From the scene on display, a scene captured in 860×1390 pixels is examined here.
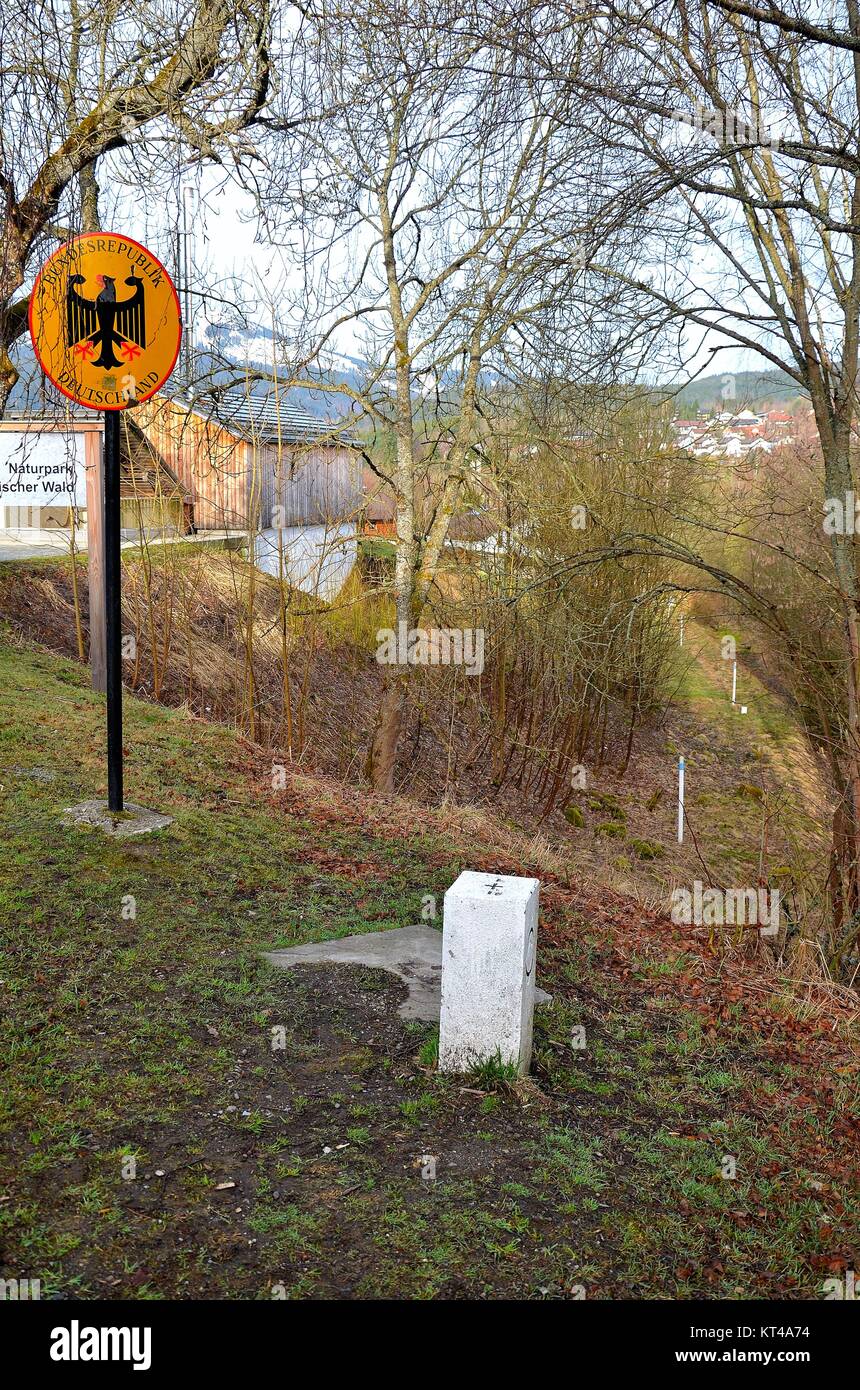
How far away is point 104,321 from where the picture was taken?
6.77 m

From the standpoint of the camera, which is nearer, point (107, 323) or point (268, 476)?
point (107, 323)

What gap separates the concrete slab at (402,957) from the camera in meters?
5.38

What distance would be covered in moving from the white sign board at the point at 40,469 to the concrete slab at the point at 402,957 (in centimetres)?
705

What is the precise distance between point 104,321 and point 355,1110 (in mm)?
5001

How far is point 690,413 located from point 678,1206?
1131 centimetres

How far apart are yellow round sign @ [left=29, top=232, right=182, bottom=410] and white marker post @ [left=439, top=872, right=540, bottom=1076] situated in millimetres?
4092

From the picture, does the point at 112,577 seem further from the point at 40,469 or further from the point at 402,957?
the point at 40,469

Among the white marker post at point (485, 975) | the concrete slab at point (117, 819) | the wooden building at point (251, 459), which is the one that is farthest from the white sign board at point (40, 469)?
the white marker post at point (485, 975)

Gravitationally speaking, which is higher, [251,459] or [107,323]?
[251,459]

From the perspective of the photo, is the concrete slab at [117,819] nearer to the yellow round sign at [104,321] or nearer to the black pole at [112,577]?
the black pole at [112,577]

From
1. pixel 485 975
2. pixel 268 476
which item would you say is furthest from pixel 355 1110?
pixel 268 476

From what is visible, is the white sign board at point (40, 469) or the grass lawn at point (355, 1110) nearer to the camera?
the grass lawn at point (355, 1110)

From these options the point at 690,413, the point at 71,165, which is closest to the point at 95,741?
the point at 71,165
